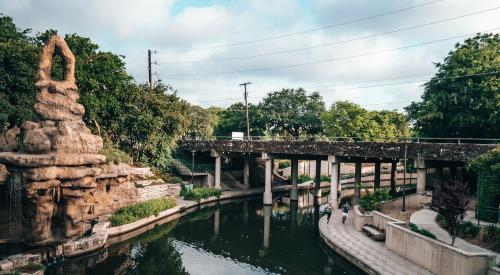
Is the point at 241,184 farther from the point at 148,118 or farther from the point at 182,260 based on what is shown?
the point at 182,260

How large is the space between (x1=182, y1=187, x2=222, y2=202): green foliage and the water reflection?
13.7 ft

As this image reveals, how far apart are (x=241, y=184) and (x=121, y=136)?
17.7m

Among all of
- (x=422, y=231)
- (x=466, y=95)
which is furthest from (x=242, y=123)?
(x=422, y=231)

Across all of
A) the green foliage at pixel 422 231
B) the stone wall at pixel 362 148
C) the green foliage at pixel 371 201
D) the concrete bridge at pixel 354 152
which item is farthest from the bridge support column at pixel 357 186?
the green foliage at pixel 422 231

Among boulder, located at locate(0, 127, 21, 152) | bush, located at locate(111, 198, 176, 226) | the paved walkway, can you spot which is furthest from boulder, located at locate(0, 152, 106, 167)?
the paved walkway

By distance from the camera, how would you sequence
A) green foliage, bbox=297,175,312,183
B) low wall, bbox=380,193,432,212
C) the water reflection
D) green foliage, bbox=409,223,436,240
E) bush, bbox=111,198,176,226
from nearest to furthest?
green foliage, bbox=409,223,436,240
the water reflection
bush, bbox=111,198,176,226
low wall, bbox=380,193,432,212
green foliage, bbox=297,175,312,183

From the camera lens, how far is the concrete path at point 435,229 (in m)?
18.4

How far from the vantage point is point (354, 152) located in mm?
34188

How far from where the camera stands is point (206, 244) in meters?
26.9

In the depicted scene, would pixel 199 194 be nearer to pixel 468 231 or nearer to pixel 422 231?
pixel 422 231

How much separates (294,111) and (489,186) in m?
43.5

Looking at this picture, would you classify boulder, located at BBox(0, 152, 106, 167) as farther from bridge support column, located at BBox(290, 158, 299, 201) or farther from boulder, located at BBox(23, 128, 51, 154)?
bridge support column, located at BBox(290, 158, 299, 201)

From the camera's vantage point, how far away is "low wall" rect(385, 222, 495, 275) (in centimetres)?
1552

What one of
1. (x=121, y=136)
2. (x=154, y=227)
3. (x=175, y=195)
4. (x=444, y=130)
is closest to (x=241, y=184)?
(x=175, y=195)
